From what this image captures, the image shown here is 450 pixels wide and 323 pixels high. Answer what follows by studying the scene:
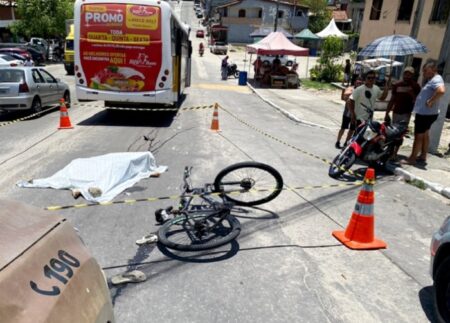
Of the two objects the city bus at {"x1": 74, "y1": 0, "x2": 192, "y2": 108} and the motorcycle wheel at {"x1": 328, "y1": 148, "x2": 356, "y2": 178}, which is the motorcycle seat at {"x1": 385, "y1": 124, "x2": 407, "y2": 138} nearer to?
the motorcycle wheel at {"x1": 328, "y1": 148, "x2": 356, "y2": 178}

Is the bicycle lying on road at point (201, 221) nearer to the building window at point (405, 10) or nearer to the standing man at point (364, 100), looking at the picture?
the standing man at point (364, 100)

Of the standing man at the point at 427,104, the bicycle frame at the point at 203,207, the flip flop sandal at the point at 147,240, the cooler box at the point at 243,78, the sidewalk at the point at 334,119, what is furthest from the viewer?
the cooler box at the point at 243,78

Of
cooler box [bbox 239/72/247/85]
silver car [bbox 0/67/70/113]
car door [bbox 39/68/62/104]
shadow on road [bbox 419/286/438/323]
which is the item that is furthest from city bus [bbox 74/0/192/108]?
cooler box [bbox 239/72/247/85]

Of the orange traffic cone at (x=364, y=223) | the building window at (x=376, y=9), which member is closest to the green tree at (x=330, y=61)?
the building window at (x=376, y=9)

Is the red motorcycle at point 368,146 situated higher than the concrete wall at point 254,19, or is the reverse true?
the concrete wall at point 254,19

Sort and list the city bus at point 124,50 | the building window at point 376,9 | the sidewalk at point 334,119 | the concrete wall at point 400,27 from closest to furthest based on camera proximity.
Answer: the sidewalk at point 334,119 < the city bus at point 124,50 < the concrete wall at point 400,27 < the building window at point 376,9

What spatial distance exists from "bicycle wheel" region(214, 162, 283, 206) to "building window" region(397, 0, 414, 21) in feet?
65.8

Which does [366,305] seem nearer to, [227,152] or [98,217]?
[98,217]

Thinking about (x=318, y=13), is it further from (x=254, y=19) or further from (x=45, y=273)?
(x=45, y=273)

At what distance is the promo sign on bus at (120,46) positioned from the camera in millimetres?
11320

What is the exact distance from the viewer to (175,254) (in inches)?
181

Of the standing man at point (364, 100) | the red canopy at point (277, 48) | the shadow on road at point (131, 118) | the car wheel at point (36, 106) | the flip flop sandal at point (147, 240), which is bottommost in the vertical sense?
the shadow on road at point (131, 118)

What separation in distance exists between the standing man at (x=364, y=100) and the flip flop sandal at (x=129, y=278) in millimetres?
6636

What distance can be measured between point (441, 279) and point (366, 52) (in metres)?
9.85
